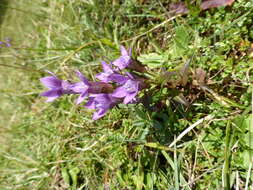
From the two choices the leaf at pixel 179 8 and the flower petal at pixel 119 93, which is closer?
the flower petal at pixel 119 93

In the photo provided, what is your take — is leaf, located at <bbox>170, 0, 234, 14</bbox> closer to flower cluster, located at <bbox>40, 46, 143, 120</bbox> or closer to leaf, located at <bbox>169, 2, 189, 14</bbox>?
leaf, located at <bbox>169, 2, 189, 14</bbox>

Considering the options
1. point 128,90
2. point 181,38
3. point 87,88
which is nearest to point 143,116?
point 128,90

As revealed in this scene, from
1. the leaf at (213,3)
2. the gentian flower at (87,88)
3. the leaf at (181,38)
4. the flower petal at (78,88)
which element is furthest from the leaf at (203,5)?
the flower petal at (78,88)

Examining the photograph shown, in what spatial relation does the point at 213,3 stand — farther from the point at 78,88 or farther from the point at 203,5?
the point at 78,88

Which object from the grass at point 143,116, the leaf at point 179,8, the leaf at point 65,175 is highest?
the leaf at point 179,8

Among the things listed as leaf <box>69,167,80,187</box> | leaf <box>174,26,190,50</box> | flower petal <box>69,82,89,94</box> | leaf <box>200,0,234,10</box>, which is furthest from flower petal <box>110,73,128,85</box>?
leaf <box>69,167,80,187</box>

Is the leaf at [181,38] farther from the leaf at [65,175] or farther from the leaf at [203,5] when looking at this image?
the leaf at [65,175]
